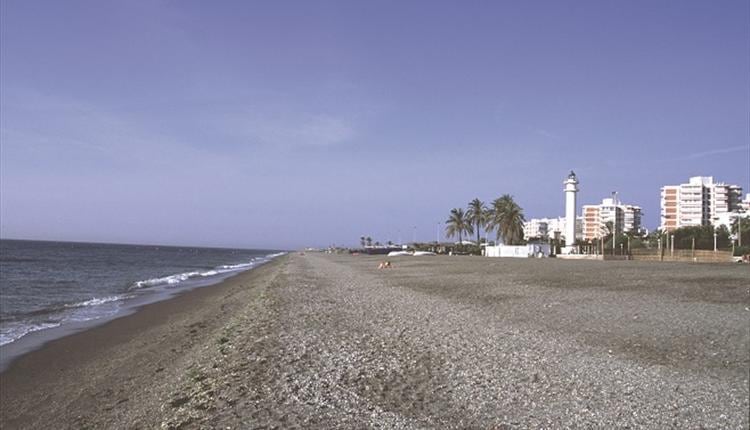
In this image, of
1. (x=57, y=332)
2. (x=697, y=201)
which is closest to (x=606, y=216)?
(x=697, y=201)

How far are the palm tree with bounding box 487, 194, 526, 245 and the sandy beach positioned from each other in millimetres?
72178

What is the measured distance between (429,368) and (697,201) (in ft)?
537

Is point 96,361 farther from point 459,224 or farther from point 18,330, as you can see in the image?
point 459,224

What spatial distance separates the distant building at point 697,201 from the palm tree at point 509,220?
77820 mm

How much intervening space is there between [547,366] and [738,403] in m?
2.36

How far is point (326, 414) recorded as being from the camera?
20.5ft

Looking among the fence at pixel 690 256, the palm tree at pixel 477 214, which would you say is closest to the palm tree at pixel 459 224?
the palm tree at pixel 477 214

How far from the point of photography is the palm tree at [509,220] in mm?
86938

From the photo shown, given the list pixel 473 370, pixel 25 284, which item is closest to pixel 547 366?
pixel 473 370

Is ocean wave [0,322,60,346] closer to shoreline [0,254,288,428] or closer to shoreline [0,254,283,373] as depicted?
shoreline [0,254,283,373]

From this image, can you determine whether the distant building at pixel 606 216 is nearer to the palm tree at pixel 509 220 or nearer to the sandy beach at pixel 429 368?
the palm tree at pixel 509 220

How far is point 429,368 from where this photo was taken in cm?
788

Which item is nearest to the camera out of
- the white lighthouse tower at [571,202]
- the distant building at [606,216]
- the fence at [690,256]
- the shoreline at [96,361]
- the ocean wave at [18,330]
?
the shoreline at [96,361]

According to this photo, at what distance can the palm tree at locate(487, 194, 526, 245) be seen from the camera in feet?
285
